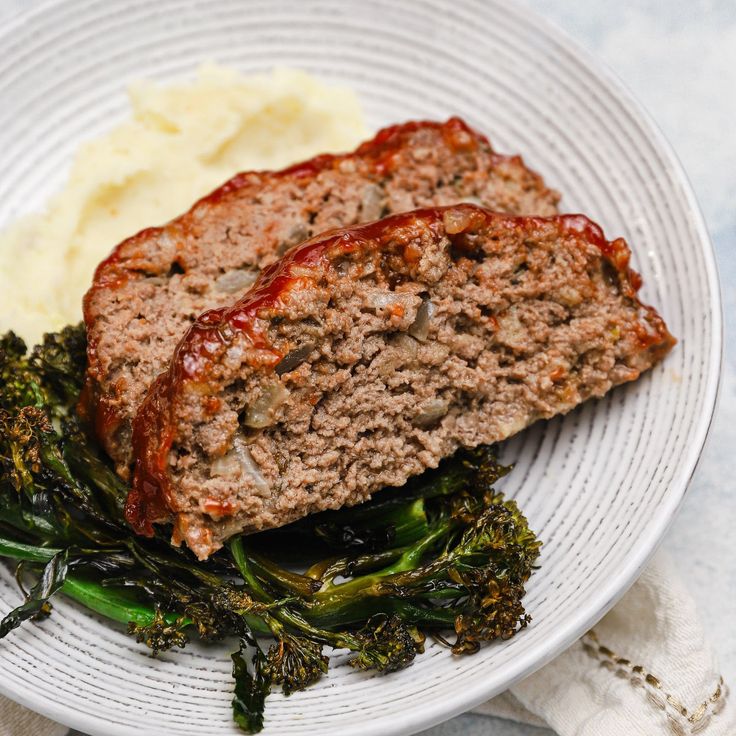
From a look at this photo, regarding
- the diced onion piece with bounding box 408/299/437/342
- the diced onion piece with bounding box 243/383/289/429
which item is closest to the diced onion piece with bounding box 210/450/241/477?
the diced onion piece with bounding box 243/383/289/429

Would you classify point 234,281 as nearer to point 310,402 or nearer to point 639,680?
point 310,402

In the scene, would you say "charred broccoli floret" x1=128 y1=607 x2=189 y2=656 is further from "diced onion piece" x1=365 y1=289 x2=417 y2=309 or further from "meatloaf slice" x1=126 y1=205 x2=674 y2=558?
"diced onion piece" x1=365 y1=289 x2=417 y2=309

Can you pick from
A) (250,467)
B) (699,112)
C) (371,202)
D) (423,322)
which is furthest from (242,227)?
(699,112)

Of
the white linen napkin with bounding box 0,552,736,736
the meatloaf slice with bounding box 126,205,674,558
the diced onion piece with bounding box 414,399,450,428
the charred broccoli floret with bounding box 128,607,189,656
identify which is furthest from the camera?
the white linen napkin with bounding box 0,552,736,736

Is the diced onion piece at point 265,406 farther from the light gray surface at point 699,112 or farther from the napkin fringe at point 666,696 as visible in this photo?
the light gray surface at point 699,112

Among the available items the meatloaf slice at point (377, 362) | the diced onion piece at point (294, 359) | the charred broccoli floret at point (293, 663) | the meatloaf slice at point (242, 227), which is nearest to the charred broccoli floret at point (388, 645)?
the charred broccoli floret at point (293, 663)

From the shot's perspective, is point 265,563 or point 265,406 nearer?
point 265,406

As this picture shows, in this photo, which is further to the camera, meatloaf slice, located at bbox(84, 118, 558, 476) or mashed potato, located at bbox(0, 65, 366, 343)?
mashed potato, located at bbox(0, 65, 366, 343)
